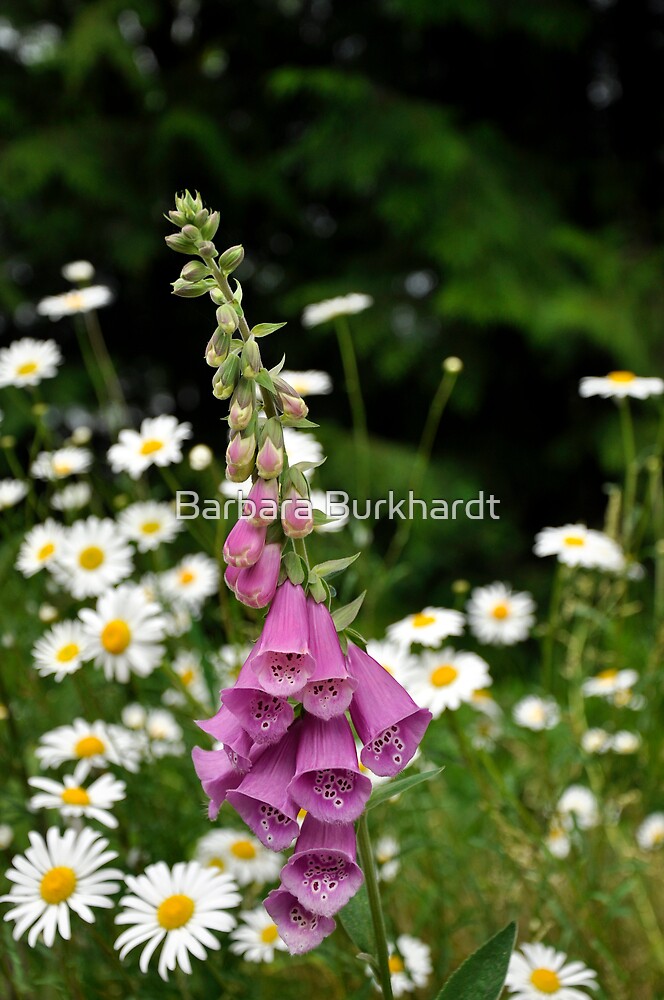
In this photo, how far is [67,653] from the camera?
1559 mm

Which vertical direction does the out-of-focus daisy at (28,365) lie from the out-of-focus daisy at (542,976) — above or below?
above

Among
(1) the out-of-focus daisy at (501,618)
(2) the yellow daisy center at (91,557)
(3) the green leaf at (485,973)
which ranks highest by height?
(1) the out-of-focus daisy at (501,618)

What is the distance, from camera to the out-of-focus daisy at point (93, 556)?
67.6 inches

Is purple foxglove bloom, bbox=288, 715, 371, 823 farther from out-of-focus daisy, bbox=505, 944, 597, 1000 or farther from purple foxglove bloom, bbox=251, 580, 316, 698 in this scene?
out-of-focus daisy, bbox=505, 944, 597, 1000

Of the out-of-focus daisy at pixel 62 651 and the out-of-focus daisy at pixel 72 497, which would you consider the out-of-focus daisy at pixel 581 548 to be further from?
the out-of-focus daisy at pixel 72 497

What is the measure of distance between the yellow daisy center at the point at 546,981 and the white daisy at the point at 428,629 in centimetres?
43

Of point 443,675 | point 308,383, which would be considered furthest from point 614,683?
point 308,383

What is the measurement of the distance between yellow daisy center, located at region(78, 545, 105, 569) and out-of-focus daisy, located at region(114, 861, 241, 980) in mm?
707

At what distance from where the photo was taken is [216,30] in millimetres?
4719

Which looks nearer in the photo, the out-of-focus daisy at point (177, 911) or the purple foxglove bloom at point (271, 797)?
the purple foxglove bloom at point (271, 797)

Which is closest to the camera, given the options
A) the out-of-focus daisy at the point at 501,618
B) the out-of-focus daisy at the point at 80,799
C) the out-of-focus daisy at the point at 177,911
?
the out-of-focus daisy at the point at 177,911

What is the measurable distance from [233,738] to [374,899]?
0.74ft

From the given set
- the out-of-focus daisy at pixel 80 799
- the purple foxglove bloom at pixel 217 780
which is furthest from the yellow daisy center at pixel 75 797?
the purple foxglove bloom at pixel 217 780

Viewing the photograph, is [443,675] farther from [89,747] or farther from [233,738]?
[233,738]
